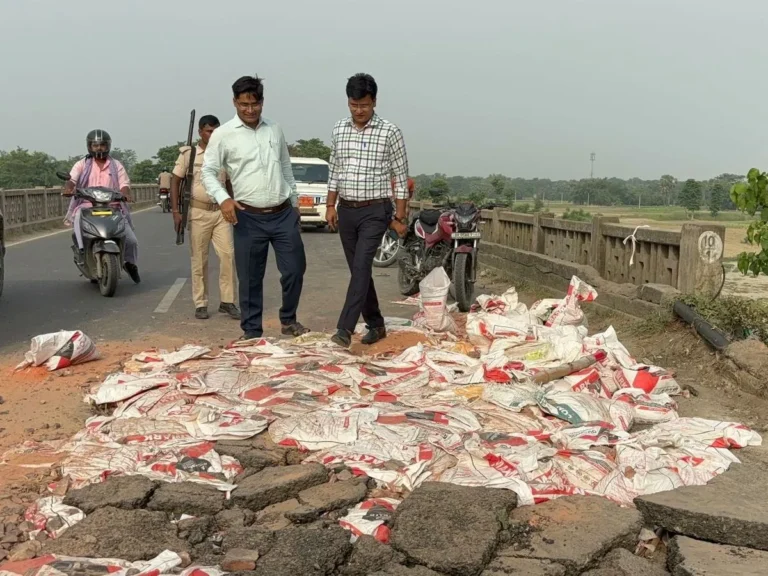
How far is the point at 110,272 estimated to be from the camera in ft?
31.7

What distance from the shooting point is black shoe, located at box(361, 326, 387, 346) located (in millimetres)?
6805

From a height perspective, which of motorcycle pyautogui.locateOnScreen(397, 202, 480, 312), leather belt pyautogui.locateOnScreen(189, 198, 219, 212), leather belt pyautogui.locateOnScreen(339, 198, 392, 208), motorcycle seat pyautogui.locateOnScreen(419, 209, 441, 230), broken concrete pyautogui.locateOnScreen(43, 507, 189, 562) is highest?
leather belt pyautogui.locateOnScreen(339, 198, 392, 208)

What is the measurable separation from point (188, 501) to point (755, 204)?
4497mm

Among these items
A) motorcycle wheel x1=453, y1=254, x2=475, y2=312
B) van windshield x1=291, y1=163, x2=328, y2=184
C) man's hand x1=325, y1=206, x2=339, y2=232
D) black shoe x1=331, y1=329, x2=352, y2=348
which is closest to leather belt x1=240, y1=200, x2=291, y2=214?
man's hand x1=325, y1=206, x2=339, y2=232

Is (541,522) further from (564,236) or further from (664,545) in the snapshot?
(564,236)

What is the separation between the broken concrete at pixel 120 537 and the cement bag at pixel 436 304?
163 inches

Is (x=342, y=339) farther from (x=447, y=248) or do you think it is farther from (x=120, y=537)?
(x=447, y=248)

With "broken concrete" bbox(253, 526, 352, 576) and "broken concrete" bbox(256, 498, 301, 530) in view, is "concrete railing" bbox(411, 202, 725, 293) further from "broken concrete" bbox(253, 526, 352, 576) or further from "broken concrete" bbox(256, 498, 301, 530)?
"broken concrete" bbox(253, 526, 352, 576)

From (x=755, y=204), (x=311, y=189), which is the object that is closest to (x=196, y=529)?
(x=755, y=204)

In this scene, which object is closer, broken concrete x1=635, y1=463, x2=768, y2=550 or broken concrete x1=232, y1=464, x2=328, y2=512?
broken concrete x1=635, y1=463, x2=768, y2=550

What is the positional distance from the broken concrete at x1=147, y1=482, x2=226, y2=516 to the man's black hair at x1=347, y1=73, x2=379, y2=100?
3.54 meters

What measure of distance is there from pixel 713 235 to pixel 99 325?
5556 mm

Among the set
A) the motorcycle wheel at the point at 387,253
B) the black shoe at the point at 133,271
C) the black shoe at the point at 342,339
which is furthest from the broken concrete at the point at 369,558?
the motorcycle wheel at the point at 387,253

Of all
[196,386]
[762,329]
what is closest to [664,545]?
[196,386]
